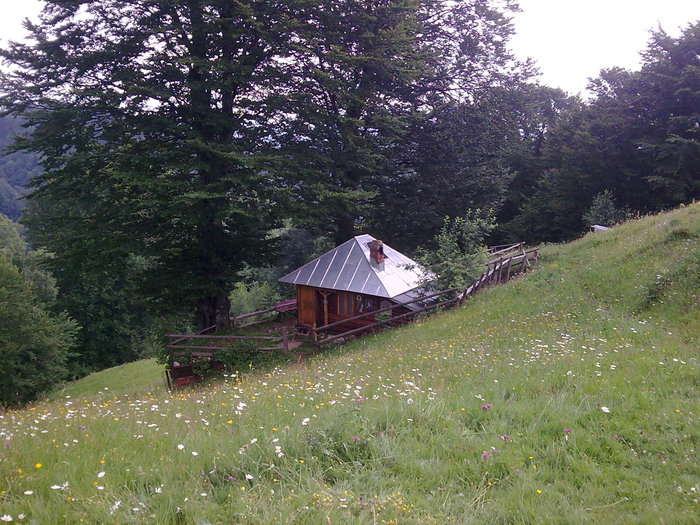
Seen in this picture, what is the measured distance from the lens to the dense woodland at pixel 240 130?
60.6 ft

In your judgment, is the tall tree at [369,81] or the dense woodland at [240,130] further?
the tall tree at [369,81]

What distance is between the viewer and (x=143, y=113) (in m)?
19.4

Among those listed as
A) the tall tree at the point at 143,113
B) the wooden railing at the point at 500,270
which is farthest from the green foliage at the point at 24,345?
the wooden railing at the point at 500,270

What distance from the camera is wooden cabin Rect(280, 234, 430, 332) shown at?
2059 centimetres

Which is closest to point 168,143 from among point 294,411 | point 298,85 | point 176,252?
point 176,252

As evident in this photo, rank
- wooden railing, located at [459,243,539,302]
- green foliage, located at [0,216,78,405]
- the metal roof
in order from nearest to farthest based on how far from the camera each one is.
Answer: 1. wooden railing, located at [459,243,539,302]
2. the metal roof
3. green foliage, located at [0,216,78,405]

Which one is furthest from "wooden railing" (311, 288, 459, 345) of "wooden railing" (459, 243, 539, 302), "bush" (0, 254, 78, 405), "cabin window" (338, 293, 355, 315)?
"bush" (0, 254, 78, 405)

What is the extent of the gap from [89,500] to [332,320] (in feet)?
60.6

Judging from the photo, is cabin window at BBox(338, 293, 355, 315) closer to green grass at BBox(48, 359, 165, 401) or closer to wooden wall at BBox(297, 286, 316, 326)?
wooden wall at BBox(297, 286, 316, 326)

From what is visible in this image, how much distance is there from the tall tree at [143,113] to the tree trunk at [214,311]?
3783mm

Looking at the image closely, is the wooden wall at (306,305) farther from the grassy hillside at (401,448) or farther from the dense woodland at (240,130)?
the grassy hillside at (401,448)

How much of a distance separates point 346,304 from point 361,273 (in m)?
1.83

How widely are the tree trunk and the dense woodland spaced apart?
0.08 meters

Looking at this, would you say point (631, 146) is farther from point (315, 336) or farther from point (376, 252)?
point (315, 336)
